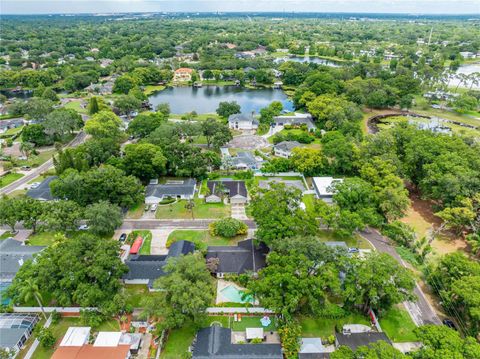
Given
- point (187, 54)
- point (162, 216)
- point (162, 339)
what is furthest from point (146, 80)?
point (162, 339)

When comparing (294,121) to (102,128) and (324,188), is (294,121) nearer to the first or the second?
(324,188)

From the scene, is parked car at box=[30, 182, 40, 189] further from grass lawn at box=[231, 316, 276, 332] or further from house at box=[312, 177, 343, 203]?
house at box=[312, 177, 343, 203]

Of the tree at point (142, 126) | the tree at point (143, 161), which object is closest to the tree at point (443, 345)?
the tree at point (143, 161)

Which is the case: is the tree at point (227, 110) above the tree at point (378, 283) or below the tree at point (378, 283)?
below

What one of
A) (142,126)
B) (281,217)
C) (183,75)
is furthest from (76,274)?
(183,75)

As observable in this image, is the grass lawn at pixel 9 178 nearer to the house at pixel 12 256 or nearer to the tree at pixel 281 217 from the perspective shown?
the house at pixel 12 256

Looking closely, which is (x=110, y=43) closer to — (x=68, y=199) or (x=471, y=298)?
(x=68, y=199)
